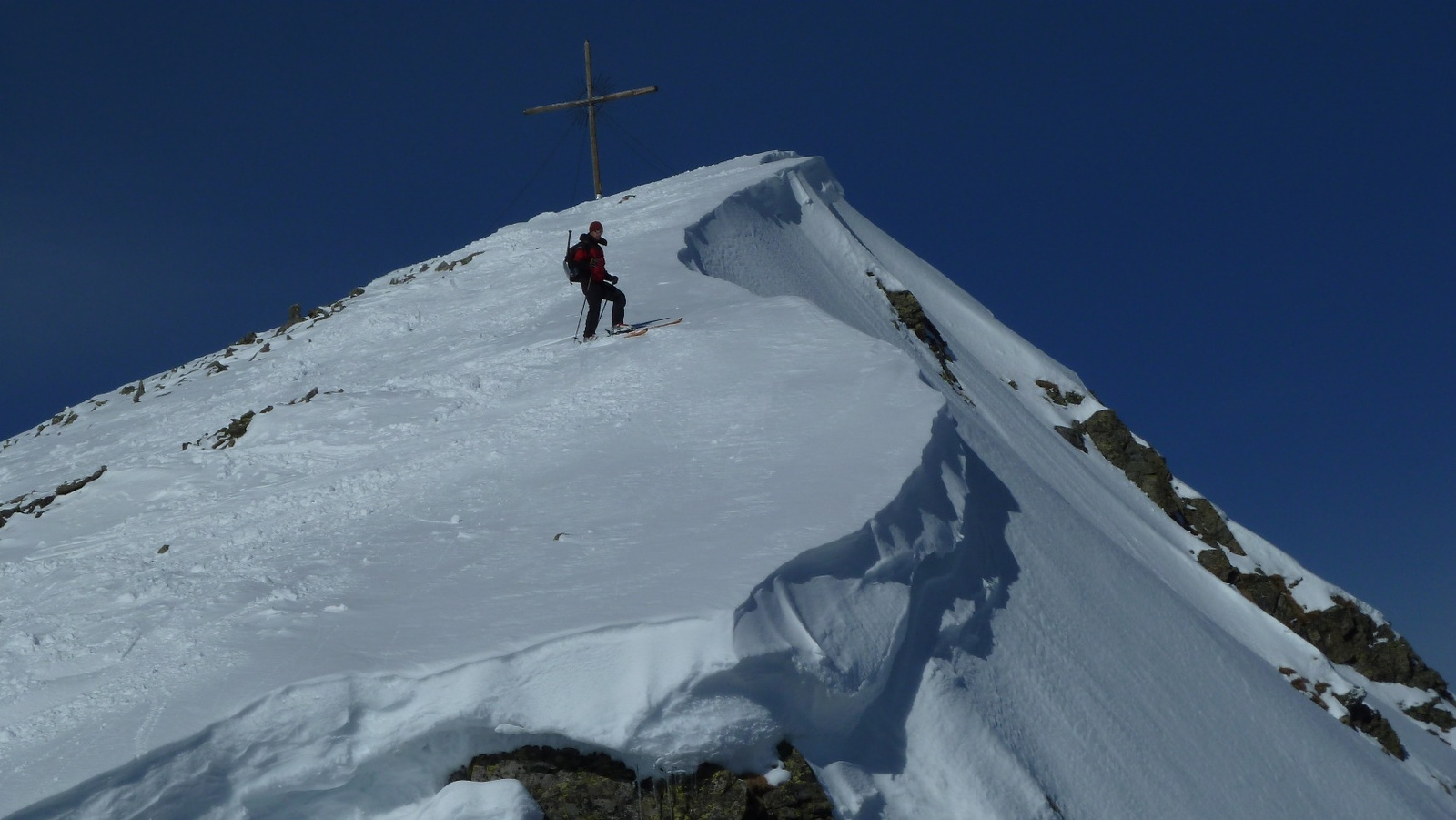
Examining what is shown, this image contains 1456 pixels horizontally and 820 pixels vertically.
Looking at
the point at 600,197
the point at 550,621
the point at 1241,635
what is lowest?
the point at 1241,635

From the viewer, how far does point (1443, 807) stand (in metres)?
14.6

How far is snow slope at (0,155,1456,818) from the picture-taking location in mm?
5891

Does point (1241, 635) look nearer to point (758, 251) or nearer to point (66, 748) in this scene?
point (758, 251)

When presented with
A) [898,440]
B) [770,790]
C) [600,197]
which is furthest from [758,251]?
[770,790]

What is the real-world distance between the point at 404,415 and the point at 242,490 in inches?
70.5

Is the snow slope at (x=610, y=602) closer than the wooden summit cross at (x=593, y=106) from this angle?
Yes

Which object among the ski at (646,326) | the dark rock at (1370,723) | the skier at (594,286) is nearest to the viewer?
the ski at (646,326)

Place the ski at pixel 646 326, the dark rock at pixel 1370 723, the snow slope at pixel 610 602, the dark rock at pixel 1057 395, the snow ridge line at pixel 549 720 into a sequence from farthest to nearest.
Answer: the dark rock at pixel 1057 395
the dark rock at pixel 1370 723
the ski at pixel 646 326
the snow slope at pixel 610 602
the snow ridge line at pixel 549 720

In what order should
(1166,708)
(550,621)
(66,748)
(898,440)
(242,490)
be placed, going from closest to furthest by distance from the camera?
(66,748) → (550,621) → (898,440) → (1166,708) → (242,490)

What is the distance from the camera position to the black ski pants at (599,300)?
1284cm

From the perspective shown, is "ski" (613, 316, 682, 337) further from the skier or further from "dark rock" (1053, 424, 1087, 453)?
"dark rock" (1053, 424, 1087, 453)

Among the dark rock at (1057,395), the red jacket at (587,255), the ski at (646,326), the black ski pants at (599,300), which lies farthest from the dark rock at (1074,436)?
the red jacket at (587,255)

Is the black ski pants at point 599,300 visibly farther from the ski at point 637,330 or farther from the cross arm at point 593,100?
the cross arm at point 593,100

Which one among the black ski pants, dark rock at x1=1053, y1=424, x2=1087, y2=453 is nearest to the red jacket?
the black ski pants
